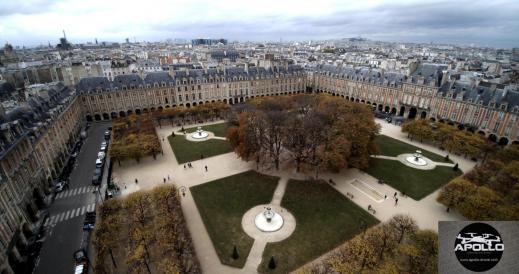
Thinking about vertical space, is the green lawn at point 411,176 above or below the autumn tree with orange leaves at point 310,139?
below

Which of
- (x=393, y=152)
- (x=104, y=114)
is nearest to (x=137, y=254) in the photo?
(x=393, y=152)

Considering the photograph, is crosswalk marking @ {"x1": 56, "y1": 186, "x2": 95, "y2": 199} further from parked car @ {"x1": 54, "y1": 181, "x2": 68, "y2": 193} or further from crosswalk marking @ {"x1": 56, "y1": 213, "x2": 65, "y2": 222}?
crosswalk marking @ {"x1": 56, "y1": 213, "x2": 65, "y2": 222}

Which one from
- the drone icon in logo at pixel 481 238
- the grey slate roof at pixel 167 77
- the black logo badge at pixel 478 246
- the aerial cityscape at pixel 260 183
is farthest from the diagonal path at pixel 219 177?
the grey slate roof at pixel 167 77

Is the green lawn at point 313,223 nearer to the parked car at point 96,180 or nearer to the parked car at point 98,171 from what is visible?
the parked car at point 96,180

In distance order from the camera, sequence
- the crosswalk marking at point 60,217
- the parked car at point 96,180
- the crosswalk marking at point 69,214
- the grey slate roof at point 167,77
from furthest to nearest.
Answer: the grey slate roof at point 167,77, the parked car at point 96,180, the crosswalk marking at point 60,217, the crosswalk marking at point 69,214

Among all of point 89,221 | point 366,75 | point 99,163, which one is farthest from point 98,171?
point 366,75

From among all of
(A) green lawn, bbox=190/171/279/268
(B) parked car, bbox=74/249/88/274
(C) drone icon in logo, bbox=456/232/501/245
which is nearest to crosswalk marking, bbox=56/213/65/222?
(B) parked car, bbox=74/249/88/274
